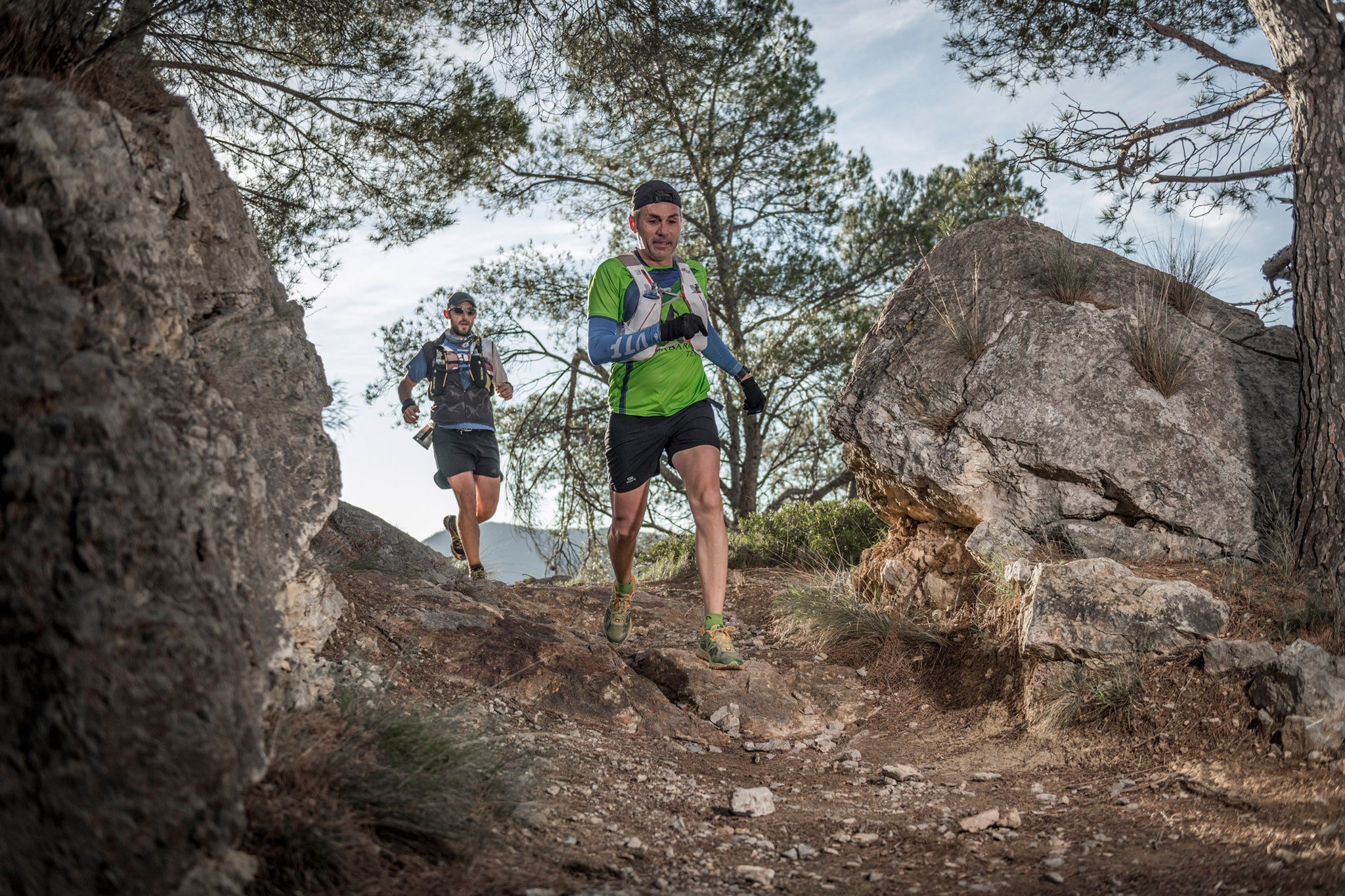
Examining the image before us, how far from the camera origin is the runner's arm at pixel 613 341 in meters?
4.60

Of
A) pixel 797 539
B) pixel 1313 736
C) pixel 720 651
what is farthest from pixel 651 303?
pixel 797 539

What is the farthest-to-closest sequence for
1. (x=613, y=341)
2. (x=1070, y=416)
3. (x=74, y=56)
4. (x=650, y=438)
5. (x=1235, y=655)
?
(x=1070, y=416), (x=650, y=438), (x=613, y=341), (x=1235, y=655), (x=74, y=56)

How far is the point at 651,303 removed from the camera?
4.83m

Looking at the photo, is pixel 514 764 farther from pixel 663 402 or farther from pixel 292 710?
pixel 663 402

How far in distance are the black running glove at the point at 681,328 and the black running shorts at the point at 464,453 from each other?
3.13m

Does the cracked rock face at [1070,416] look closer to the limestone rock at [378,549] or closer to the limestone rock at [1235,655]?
the limestone rock at [1235,655]

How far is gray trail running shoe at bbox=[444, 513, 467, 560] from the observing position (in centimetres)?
789

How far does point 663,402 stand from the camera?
4891 millimetres

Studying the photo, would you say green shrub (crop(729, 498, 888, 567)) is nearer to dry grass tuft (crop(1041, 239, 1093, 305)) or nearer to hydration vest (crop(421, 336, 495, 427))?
dry grass tuft (crop(1041, 239, 1093, 305))

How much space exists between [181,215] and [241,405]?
0.77m

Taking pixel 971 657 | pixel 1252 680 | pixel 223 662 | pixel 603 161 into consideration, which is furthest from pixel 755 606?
pixel 603 161

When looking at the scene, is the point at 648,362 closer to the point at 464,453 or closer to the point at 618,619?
the point at 618,619

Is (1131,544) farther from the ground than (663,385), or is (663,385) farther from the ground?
(663,385)

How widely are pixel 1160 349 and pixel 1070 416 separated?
680 mm
